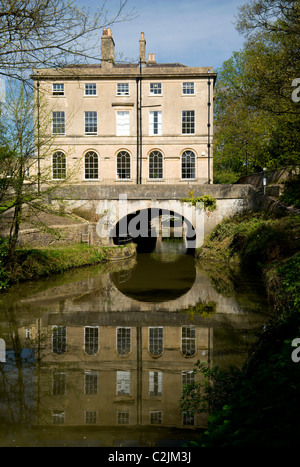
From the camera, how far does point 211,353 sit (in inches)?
309

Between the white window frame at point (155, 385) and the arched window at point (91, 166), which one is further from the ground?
the arched window at point (91, 166)

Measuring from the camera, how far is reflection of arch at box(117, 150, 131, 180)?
28.6 m

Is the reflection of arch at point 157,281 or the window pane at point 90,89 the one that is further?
the window pane at point 90,89

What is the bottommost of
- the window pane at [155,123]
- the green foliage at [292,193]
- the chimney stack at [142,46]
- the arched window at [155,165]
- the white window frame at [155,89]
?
the green foliage at [292,193]

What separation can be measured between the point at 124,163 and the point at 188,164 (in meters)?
4.37

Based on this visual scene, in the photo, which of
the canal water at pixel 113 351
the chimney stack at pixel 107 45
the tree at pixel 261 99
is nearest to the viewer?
the canal water at pixel 113 351

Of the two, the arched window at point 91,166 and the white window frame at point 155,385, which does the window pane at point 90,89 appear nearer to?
the arched window at point 91,166

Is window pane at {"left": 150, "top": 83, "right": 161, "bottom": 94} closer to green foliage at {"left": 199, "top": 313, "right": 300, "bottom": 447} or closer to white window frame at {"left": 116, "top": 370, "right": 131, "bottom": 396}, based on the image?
white window frame at {"left": 116, "top": 370, "right": 131, "bottom": 396}

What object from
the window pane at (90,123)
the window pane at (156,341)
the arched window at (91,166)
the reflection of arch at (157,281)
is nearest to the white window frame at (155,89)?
the window pane at (90,123)

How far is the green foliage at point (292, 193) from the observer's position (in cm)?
1911

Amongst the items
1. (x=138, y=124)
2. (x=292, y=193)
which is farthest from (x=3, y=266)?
(x=138, y=124)

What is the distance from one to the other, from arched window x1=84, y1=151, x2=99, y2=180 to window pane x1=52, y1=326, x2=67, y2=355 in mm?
20158

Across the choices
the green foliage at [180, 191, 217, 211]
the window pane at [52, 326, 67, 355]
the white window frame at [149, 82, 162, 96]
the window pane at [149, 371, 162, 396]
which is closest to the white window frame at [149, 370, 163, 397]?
the window pane at [149, 371, 162, 396]

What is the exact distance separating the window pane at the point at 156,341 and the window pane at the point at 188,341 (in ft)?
1.51
